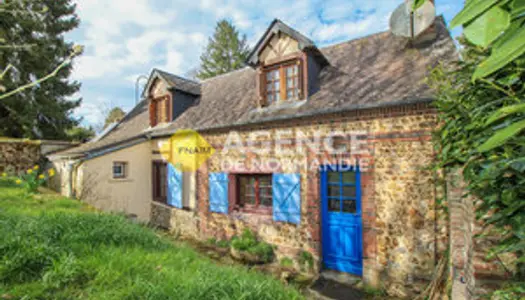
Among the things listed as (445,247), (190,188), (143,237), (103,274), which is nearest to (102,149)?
(190,188)

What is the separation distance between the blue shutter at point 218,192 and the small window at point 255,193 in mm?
422

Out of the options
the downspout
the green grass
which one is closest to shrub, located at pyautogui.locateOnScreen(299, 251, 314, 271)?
the green grass

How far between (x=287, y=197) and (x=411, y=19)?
5549 mm

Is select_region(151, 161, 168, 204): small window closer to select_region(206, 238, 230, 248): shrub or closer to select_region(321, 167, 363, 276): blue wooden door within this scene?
select_region(206, 238, 230, 248): shrub

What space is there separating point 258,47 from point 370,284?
21.4 feet

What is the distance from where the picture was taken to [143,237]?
425 cm

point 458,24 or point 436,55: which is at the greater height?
point 436,55

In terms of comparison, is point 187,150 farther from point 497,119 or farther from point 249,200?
point 497,119

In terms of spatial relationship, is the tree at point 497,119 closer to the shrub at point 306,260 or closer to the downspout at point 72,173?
the shrub at point 306,260

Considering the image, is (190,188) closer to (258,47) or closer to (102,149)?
(102,149)

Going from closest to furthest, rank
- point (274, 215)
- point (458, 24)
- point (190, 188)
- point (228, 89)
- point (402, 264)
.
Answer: point (458, 24) → point (402, 264) → point (274, 215) → point (190, 188) → point (228, 89)

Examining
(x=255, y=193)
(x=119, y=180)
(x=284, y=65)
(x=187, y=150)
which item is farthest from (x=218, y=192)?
(x=284, y=65)

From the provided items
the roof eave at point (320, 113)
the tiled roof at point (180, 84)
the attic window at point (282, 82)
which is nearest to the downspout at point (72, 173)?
the tiled roof at point (180, 84)

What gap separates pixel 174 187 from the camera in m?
8.75
